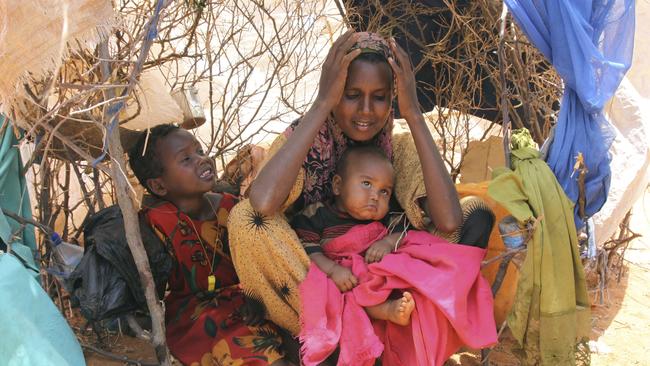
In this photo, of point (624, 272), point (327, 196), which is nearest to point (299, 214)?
point (327, 196)

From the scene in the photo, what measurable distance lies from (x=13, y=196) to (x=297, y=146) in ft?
3.52

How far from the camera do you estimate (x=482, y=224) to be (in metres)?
2.68

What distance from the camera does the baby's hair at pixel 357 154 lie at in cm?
279

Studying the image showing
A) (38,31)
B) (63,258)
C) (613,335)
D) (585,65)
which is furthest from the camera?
(613,335)

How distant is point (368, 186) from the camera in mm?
2736

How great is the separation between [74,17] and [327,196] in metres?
1.29

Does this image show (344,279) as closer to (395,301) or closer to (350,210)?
(395,301)

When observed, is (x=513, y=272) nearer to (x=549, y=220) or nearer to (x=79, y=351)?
(x=549, y=220)

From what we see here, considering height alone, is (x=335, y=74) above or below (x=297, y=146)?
above

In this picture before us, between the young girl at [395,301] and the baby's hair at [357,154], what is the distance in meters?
0.10

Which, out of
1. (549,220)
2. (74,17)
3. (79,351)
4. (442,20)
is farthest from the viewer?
(442,20)

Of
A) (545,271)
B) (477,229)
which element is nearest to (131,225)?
(477,229)

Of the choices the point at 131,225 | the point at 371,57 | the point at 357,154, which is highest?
the point at 371,57

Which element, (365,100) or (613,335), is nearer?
(365,100)
